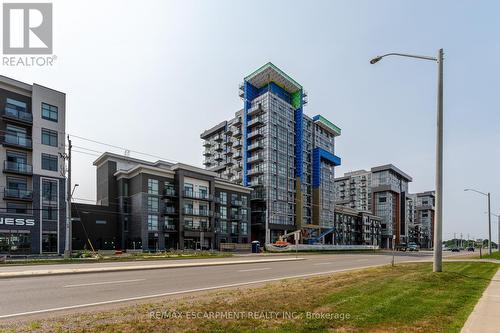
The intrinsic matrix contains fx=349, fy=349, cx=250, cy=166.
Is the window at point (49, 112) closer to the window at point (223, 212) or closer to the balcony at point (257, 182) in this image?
the window at point (223, 212)

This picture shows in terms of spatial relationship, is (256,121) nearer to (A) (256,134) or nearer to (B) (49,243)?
(A) (256,134)

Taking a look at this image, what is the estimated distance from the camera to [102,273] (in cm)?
1695

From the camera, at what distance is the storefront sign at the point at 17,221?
40.5 m

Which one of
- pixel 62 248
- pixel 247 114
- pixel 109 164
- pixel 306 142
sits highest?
pixel 247 114

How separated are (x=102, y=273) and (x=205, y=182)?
53.0m

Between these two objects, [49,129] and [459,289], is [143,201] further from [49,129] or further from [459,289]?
[459,289]

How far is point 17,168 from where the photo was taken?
4303 centimetres

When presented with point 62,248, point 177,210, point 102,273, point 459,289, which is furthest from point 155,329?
point 177,210

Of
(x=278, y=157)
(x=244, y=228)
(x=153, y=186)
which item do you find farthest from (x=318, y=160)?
(x=153, y=186)

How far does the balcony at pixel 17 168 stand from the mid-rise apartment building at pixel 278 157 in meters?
48.9

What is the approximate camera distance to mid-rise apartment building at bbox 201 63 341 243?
8481cm

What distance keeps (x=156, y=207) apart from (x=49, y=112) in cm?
2323

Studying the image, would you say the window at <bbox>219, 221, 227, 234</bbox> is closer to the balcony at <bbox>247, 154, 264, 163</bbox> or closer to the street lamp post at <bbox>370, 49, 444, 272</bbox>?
the balcony at <bbox>247, 154, 264, 163</bbox>

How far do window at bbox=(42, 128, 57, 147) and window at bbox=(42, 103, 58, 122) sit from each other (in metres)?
1.75
